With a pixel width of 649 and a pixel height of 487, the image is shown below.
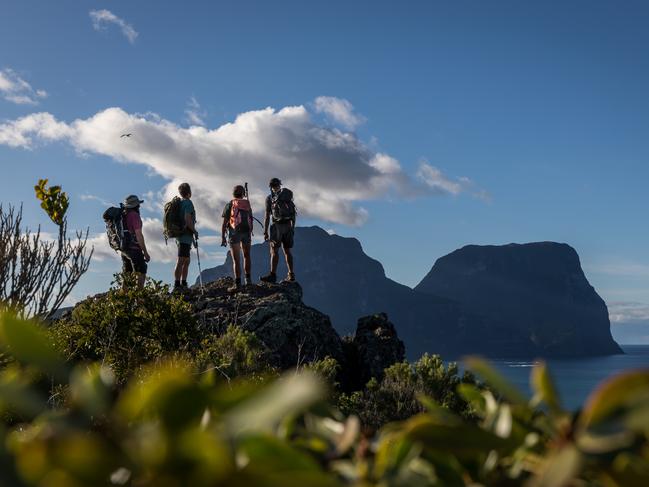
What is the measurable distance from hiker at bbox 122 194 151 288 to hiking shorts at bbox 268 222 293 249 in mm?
2751

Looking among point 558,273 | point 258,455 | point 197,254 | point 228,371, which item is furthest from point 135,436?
point 558,273

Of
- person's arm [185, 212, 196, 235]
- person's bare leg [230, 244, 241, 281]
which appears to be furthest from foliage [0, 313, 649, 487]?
person's bare leg [230, 244, 241, 281]

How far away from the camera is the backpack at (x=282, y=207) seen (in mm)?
11938

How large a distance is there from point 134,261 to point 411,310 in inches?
6811

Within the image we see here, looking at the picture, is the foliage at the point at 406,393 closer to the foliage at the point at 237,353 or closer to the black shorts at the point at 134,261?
the foliage at the point at 237,353

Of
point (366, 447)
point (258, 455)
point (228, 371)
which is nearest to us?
point (258, 455)

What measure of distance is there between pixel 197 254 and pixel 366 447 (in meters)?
11.5

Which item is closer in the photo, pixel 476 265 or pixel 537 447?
pixel 537 447

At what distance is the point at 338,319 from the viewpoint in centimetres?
18438

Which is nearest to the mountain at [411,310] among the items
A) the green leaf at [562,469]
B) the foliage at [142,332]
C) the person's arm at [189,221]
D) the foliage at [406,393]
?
the person's arm at [189,221]

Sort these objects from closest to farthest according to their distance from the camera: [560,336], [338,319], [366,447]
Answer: [366,447]
[560,336]
[338,319]

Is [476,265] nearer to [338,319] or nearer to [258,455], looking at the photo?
[338,319]

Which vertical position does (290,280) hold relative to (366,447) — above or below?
above

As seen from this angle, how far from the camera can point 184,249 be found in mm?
11188
